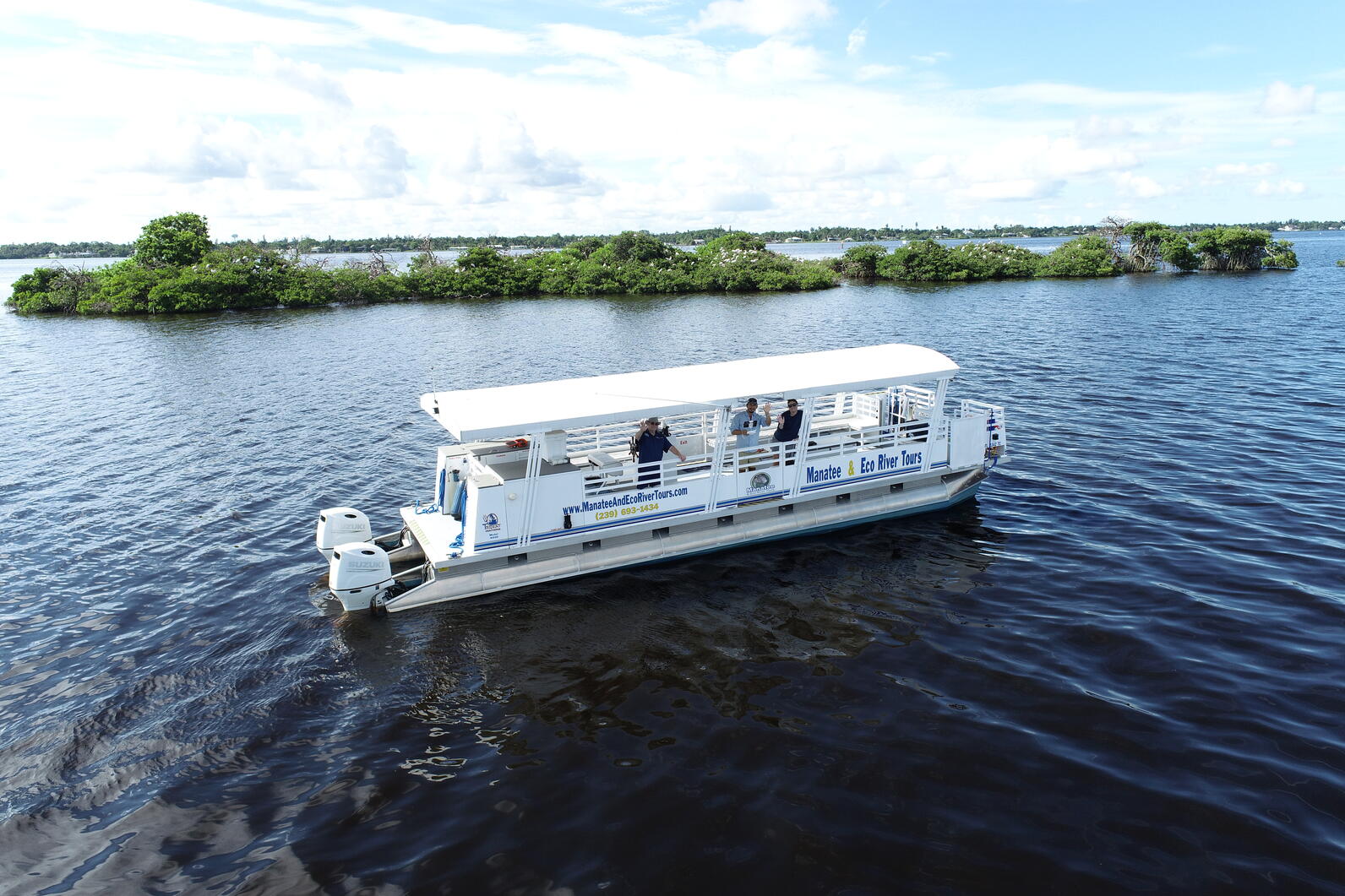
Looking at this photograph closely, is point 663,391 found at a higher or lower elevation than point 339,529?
higher

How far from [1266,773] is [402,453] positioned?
69.5 feet

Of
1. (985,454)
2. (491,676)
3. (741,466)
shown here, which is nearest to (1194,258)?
(985,454)

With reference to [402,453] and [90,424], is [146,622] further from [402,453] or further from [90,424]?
[90,424]

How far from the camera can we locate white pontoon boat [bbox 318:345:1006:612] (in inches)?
538

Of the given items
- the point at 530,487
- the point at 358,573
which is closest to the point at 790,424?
the point at 530,487

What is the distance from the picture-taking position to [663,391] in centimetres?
1523

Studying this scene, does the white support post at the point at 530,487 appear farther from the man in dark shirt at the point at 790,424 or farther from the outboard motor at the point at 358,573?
the man in dark shirt at the point at 790,424

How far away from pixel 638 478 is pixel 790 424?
Answer: 3526 mm

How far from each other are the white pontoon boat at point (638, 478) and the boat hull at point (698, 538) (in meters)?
0.03

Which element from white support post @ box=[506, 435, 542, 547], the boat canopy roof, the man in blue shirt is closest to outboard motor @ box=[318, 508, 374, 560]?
the boat canopy roof

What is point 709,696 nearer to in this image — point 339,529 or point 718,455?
point 718,455

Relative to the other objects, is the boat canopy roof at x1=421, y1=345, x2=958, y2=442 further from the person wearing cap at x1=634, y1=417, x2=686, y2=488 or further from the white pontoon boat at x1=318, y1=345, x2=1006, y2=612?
the person wearing cap at x1=634, y1=417, x2=686, y2=488

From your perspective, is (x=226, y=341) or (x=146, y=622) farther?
(x=226, y=341)

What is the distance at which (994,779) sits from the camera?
939 cm
